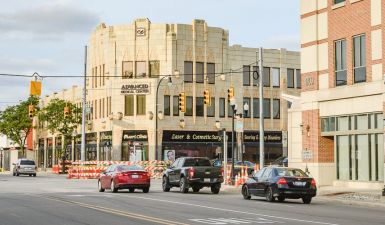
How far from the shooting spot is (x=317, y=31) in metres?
37.3

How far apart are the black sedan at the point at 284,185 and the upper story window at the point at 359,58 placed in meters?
8.51

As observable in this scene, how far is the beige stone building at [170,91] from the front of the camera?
7212 cm

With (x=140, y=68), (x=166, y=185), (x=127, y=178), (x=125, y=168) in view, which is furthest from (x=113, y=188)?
(x=140, y=68)

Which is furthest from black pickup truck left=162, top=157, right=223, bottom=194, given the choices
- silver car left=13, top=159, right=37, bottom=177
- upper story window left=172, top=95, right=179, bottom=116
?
upper story window left=172, top=95, right=179, bottom=116

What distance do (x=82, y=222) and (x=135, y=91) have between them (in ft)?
180

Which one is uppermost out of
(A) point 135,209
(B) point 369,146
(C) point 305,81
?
(C) point 305,81

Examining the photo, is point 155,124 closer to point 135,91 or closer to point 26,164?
point 135,91

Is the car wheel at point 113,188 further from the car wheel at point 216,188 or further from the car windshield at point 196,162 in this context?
the car wheel at point 216,188

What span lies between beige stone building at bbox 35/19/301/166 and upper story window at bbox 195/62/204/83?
10 centimetres

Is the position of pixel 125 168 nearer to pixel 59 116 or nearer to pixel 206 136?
pixel 206 136

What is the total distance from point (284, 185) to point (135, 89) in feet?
153

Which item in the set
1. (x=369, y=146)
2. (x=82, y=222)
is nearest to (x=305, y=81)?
(x=369, y=146)

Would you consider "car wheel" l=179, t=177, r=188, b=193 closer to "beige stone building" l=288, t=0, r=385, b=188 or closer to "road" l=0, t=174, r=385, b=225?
"beige stone building" l=288, t=0, r=385, b=188

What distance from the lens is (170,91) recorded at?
73188mm
